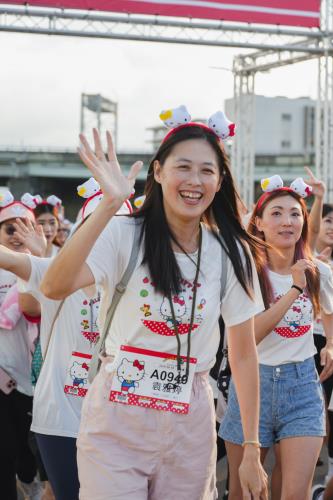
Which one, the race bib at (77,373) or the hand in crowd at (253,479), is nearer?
the hand in crowd at (253,479)

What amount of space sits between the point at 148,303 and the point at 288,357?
167 cm

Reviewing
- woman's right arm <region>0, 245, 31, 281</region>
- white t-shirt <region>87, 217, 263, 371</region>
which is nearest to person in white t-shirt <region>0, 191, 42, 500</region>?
woman's right arm <region>0, 245, 31, 281</region>

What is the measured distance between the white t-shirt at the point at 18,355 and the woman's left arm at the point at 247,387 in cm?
217

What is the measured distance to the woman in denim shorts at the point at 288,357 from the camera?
389 cm

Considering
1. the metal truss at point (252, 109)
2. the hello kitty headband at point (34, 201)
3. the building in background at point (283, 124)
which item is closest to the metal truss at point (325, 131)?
the metal truss at point (252, 109)

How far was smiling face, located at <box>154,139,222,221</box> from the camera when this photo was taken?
278cm

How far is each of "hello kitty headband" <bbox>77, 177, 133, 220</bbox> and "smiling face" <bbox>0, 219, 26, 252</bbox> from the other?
2.16ft

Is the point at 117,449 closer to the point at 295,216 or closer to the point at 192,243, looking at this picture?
the point at 192,243

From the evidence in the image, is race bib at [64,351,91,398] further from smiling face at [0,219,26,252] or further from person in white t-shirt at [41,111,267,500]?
smiling face at [0,219,26,252]

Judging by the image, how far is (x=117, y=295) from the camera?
269 centimetres

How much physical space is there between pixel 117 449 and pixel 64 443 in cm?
119

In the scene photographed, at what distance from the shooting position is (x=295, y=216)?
15.1 feet

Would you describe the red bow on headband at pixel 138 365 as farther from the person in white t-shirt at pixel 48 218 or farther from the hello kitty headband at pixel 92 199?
the person in white t-shirt at pixel 48 218

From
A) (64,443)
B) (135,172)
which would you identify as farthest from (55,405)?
(135,172)
